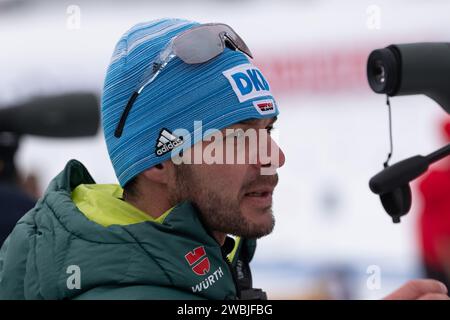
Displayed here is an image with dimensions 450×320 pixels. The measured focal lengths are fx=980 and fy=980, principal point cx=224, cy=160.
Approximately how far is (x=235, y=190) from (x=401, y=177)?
1.65 ft

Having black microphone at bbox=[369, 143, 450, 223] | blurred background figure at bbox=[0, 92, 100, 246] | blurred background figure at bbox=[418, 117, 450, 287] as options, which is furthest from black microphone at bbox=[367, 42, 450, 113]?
blurred background figure at bbox=[418, 117, 450, 287]

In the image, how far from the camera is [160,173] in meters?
1.88

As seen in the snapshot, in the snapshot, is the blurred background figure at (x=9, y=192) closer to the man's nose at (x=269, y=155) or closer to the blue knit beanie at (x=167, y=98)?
the blue knit beanie at (x=167, y=98)

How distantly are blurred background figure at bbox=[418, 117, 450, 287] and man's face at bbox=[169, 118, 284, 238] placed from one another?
6.57ft

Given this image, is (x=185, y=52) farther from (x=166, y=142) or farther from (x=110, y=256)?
(x=110, y=256)

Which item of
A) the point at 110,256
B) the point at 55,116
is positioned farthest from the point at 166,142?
the point at 55,116

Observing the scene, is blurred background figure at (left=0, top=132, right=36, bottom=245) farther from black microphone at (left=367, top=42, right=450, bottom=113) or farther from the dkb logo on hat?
black microphone at (left=367, top=42, right=450, bottom=113)

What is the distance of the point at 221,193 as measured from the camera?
1802 millimetres

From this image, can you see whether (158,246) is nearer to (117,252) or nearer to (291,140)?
(117,252)

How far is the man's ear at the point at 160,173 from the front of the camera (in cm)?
186

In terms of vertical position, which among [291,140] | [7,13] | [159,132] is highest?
[7,13]

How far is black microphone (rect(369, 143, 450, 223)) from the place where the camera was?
4.50 feet
